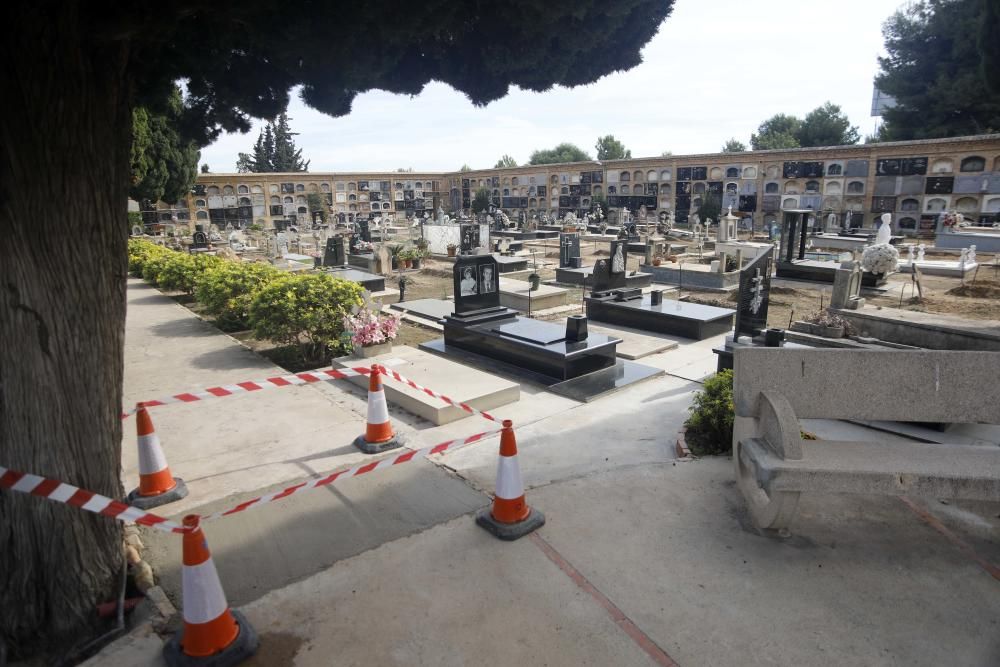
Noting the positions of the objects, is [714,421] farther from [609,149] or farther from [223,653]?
[609,149]

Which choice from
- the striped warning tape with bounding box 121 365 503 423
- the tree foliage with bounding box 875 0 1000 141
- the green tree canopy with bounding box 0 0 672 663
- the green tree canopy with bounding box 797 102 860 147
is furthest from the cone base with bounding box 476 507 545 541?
the green tree canopy with bounding box 797 102 860 147

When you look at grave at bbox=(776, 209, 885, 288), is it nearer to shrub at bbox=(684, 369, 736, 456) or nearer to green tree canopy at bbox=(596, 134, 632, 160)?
shrub at bbox=(684, 369, 736, 456)

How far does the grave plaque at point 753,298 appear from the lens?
317 inches

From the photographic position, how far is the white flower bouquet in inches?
548

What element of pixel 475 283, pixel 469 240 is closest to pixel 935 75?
pixel 469 240

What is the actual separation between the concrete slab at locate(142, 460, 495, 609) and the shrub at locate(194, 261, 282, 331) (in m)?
6.75

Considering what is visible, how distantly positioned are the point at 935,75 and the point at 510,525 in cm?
4254

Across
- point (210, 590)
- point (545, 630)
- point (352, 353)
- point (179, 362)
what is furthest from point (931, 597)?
point (179, 362)

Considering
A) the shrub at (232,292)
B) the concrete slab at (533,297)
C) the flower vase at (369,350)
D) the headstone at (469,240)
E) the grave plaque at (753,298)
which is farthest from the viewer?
the headstone at (469,240)

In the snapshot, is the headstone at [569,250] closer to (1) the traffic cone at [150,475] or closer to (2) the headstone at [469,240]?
(2) the headstone at [469,240]

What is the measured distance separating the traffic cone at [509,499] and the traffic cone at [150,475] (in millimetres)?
2432

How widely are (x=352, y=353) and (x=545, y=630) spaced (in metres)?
6.22

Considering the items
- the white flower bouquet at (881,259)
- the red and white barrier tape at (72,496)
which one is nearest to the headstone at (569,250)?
the white flower bouquet at (881,259)

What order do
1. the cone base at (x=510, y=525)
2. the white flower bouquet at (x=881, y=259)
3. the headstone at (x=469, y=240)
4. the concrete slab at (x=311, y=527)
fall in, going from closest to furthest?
1. the concrete slab at (x=311, y=527)
2. the cone base at (x=510, y=525)
3. the white flower bouquet at (x=881, y=259)
4. the headstone at (x=469, y=240)
